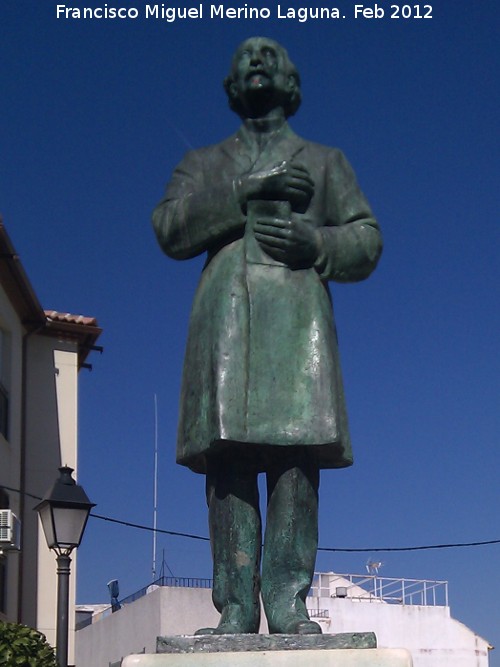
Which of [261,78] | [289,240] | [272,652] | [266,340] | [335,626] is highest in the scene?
[261,78]

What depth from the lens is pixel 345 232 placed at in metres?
4.91

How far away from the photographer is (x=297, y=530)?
4617 millimetres

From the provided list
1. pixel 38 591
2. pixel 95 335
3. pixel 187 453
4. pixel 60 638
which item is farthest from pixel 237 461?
pixel 95 335

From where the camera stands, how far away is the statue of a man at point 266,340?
4.57 metres

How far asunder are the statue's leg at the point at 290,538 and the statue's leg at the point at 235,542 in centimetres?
5

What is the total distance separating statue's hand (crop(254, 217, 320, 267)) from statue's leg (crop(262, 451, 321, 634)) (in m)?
0.76

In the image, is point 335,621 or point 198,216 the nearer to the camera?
point 198,216

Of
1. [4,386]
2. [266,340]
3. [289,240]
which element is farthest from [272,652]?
[4,386]

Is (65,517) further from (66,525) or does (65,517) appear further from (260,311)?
(260,311)

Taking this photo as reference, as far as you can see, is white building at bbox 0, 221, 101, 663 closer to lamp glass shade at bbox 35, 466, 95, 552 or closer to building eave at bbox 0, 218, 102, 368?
building eave at bbox 0, 218, 102, 368

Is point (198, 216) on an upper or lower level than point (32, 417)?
lower

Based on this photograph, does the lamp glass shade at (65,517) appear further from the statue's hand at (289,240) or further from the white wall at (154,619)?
the white wall at (154,619)

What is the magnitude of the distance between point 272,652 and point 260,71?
2.31 meters

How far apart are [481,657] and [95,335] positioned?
70.2ft
